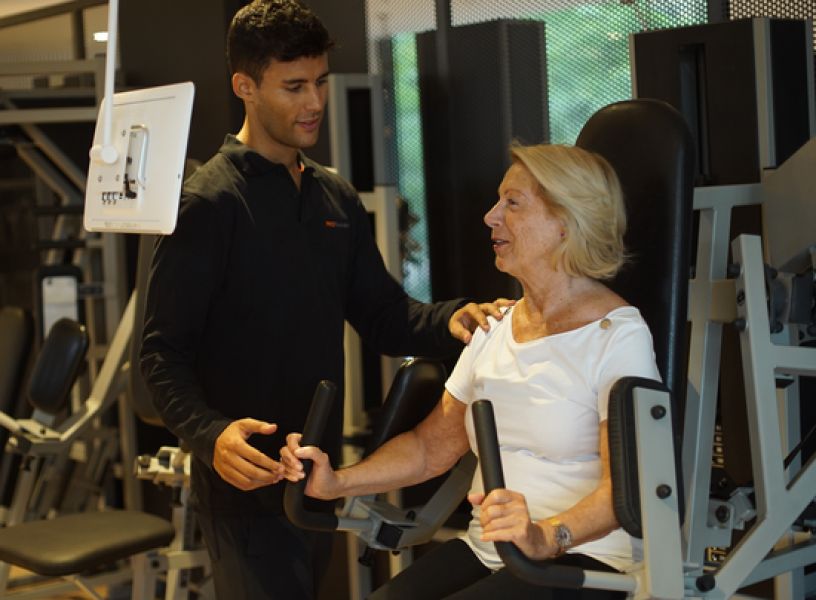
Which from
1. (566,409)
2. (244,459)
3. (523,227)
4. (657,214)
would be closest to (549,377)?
(566,409)

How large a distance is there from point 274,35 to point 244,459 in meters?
0.84

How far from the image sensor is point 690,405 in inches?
101

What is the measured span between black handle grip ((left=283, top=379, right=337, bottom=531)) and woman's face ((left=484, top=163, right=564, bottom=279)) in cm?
41

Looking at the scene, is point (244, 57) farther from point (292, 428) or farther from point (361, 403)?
point (361, 403)

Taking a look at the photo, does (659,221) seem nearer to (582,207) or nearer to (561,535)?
(582,207)

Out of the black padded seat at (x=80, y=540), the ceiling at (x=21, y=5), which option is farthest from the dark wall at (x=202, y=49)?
the black padded seat at (x=80, y=540)

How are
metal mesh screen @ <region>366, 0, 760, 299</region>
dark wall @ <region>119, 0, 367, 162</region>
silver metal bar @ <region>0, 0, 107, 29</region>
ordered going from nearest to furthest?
metal mesh screen @ <region>366, 0, 760, 299</region>
dark wall @ <region>119, 0, 367, 162</region>
silver metal bar @ <region>0, 0, 107, 29</region>

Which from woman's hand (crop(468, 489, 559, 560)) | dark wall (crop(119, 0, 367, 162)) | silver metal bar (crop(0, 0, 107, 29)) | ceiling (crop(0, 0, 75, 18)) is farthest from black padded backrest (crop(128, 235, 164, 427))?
ceiling (crop(0, 0, 75, 18))

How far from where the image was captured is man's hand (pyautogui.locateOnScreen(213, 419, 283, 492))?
198 centimetres

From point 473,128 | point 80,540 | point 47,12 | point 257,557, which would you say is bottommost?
point 80,540

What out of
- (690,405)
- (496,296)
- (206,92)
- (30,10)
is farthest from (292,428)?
(30,10)

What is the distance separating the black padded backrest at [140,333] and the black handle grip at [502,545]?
183 centimetres

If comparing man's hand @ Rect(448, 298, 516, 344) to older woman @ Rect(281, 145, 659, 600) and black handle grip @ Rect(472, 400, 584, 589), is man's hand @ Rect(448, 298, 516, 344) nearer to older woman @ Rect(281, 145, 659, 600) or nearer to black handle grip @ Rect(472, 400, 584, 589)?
older woman @ Rect(281, 145, 659, 600)

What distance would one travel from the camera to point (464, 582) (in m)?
2.06
